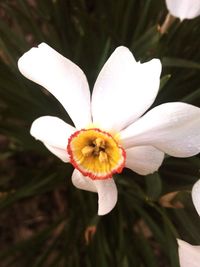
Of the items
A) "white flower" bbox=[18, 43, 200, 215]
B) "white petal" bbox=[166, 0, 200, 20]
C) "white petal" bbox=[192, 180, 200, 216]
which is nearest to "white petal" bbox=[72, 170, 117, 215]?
"white flower" bbox=[18, 43, 200, 215]

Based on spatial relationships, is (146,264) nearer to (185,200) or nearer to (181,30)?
(185,200)

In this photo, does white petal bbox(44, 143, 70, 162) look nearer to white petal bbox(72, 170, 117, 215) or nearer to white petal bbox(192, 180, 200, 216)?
white petal bbox(72, 170, 117, 215)

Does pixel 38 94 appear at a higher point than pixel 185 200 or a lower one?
higher

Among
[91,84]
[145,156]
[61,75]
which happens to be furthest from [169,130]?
[91,84]

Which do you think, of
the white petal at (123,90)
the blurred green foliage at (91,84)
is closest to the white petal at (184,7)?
the blurred green foliage at (91,84)

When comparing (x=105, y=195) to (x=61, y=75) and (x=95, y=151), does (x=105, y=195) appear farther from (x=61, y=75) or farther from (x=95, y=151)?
(x=61, y=75)

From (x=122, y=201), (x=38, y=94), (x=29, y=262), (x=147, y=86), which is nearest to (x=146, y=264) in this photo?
(x=122, y=201)

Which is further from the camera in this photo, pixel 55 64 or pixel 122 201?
pixel 122 201
